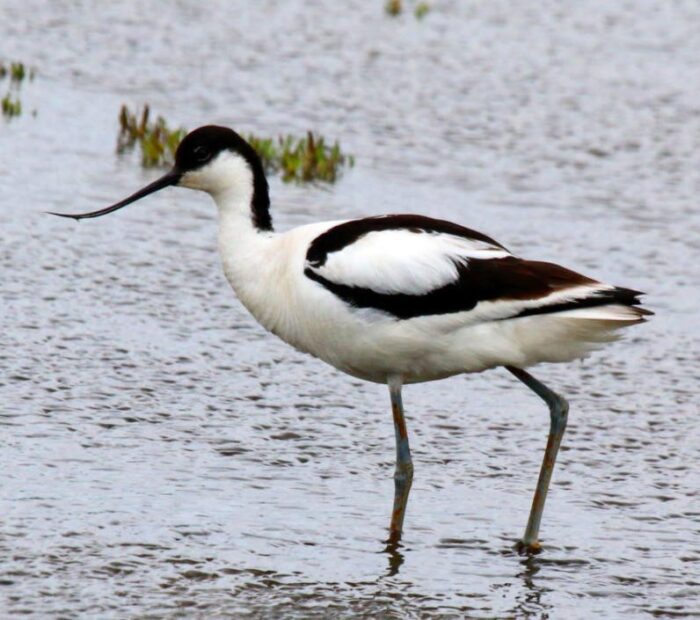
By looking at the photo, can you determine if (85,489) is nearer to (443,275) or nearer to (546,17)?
(443,275)

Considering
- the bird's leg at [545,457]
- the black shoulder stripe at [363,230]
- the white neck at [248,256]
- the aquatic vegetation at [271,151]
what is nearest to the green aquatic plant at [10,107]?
the aquatic vegetation at [271,151]

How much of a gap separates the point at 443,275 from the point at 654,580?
1.38 metres

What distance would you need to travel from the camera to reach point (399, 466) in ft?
21.5

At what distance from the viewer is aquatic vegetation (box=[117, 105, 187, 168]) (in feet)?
37.3

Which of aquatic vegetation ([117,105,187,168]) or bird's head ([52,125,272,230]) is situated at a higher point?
bird's head ([52,125,272,230])

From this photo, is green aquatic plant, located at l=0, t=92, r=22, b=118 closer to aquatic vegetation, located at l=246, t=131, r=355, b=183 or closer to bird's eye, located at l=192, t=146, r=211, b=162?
aquatic vegetation, located at l=246, t=131, r=355, b=183

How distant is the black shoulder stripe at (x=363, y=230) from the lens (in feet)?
21.1

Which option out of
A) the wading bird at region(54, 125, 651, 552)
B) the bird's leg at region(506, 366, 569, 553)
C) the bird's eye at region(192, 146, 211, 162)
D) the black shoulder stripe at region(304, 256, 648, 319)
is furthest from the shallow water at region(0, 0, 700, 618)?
the bird's eye at region(192, 146, 211, 162)

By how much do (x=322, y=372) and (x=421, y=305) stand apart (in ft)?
6.47

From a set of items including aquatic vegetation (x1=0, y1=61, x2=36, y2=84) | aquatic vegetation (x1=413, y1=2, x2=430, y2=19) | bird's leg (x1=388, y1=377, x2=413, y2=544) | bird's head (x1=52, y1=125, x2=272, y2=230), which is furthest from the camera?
aquatic vegetation (x1=413, y1=2, x2=430, y2=19)

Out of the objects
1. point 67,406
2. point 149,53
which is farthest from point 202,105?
point 67,406

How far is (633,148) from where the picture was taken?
41.7 feet

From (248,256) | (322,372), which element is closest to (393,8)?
(322,372)

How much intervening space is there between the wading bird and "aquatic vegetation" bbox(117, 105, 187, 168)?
16.2ft
